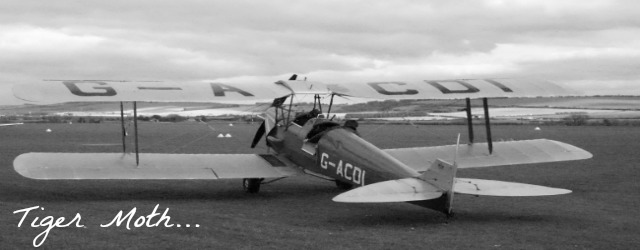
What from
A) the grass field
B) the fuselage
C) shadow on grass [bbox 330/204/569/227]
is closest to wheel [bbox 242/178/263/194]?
the grass field

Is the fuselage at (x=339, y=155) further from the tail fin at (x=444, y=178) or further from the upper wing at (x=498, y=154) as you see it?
the upper wing at (x=498, y=154)

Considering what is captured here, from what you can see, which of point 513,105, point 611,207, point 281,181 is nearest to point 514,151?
point 611,207

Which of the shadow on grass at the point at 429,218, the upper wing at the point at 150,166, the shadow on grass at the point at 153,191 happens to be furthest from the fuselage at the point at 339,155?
the shadow on grass at the point at 153,191

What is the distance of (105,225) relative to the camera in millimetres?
8742

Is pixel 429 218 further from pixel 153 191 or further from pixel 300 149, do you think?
pixel 153 191

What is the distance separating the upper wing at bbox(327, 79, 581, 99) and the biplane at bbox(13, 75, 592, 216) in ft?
0.05

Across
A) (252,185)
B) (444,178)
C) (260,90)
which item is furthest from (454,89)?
(444,178)

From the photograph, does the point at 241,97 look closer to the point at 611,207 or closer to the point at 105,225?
the point at 105,225

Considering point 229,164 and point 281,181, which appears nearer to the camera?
point 229,164

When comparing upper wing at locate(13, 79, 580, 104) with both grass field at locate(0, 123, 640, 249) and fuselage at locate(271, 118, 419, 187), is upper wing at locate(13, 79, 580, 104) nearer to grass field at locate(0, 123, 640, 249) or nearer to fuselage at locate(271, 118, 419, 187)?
fuselage at locate(271, 118, 419, 187)

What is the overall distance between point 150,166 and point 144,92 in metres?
1.38

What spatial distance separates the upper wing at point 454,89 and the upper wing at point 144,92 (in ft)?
3.57

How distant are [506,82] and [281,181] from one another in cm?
435

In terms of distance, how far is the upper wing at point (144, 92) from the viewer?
10.3 m
